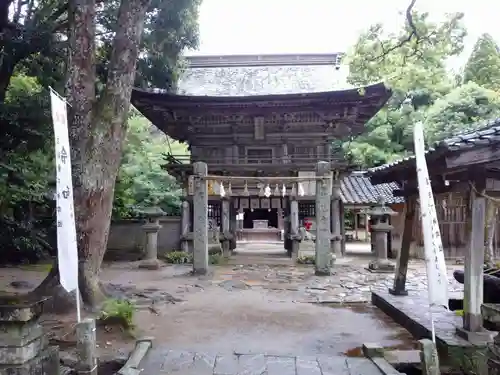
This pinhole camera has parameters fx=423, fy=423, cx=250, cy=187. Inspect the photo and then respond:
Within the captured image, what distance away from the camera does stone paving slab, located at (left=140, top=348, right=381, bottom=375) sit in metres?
4.92

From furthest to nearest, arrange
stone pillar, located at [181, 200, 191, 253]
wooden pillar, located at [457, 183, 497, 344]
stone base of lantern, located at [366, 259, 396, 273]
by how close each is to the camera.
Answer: stone pillar, located at [181, 200, 191, 253] → stone base of lantern, located at [366, 259, 396, 273] → wooden pillar, located at [457, 183, 497, 344]

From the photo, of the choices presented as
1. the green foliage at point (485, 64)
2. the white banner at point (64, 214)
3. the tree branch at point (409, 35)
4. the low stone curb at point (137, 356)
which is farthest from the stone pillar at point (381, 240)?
the green foliage at point (485, 64)

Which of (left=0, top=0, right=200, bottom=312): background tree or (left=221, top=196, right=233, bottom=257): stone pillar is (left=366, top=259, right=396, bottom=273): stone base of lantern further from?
(left=0, top=0, right=200, bottom=312): background tree

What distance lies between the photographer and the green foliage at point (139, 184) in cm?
1778

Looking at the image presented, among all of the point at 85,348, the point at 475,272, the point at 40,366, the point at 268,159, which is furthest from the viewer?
the point at 268,159

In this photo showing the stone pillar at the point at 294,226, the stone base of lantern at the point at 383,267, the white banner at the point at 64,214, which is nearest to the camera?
the white banner at the point at 64,214

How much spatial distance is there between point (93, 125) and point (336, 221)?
12.3 m

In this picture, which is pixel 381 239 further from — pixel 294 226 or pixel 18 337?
pixel 18 337

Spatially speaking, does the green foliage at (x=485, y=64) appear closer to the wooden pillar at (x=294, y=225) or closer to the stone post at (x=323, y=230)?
the wooden pillar at (x=294, y=225)

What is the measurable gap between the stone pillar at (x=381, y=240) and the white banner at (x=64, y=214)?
1132 centimetres

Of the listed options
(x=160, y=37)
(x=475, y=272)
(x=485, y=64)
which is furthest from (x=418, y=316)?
(x=485, y=64)

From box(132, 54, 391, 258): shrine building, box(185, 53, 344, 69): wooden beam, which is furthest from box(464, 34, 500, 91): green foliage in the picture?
box(132, 54, 391, 258): shrine building

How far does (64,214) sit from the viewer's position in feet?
16.1

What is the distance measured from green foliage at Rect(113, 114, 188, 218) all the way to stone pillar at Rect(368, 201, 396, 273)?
8.65m
